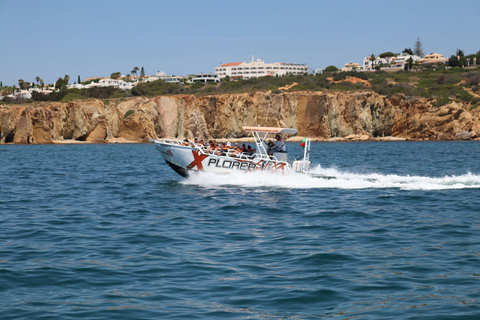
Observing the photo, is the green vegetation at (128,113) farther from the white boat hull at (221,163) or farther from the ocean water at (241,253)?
the ocean water at (241,253)

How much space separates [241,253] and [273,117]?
247 ft

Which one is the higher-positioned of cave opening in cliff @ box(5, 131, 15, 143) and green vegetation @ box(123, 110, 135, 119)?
green vegetation @ box(123, 110, 135, 119)

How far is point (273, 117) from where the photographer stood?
8644 centimetres

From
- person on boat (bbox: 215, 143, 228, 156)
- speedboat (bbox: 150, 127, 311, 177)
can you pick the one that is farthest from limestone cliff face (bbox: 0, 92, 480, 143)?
speedboat (bbox: 150, 127, 311, 177)

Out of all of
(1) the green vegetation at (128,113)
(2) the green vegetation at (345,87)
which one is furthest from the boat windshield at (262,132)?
(2) the green vegetation at (345,87)

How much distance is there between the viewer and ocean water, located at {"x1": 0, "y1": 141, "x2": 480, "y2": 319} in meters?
8.59

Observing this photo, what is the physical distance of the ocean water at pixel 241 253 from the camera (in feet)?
28.2

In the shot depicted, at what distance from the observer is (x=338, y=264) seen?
36.0 ft

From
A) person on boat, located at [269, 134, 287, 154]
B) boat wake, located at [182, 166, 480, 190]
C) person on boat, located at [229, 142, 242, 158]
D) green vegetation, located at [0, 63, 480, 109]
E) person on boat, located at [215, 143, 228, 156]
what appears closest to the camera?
boat wake, located at [182, 166, 480, 190]

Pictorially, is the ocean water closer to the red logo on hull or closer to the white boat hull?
the white boat hull

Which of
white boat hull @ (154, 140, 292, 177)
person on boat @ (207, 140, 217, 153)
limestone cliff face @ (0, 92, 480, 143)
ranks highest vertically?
limestone cliff face @ (0, 92, 480, 143)

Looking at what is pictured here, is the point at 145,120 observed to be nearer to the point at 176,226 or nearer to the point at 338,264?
the point at 176,226

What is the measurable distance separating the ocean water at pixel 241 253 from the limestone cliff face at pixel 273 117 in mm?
60337

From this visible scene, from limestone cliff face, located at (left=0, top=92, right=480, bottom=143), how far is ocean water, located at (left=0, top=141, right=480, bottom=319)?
60.3m
